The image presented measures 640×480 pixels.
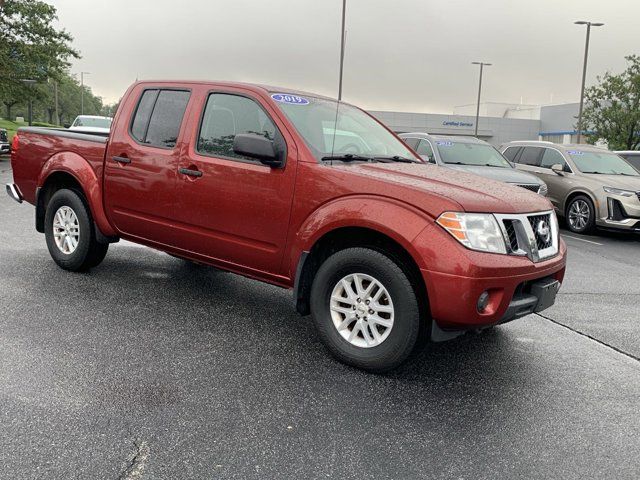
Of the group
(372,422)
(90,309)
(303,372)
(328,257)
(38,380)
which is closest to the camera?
(372,422)

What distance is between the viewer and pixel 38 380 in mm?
3557

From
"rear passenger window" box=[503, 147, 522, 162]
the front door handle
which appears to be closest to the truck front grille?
the front door handle

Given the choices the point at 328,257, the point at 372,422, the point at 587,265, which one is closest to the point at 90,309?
the point at 328,257

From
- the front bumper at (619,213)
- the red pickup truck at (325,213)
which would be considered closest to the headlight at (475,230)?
the red pickup truck at (325,213)

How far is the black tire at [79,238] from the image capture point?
19.0ft

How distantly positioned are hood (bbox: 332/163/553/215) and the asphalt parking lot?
3.63 feet

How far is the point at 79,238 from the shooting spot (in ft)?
19.2

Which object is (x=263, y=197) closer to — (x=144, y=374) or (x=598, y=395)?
(x=144, y=374)

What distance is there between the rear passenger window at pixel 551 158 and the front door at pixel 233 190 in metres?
9.84

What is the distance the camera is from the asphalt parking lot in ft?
9.32

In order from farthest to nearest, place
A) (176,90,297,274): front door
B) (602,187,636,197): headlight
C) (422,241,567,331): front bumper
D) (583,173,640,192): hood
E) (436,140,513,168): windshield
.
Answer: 1. (436,140,513,168): windshield
2. (583,173,640,192): hood
3. (602,187,636,197): headlight
4. (176,90,297,274): front door
5. (422,241,567,331): front bumper

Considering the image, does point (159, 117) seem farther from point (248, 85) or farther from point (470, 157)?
point (470, 157)

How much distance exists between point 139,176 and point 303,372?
7.64ft

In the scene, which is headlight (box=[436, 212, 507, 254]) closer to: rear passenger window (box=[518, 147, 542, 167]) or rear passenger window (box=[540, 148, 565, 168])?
rear passenger window (box=[540, 148, 565, 168])
